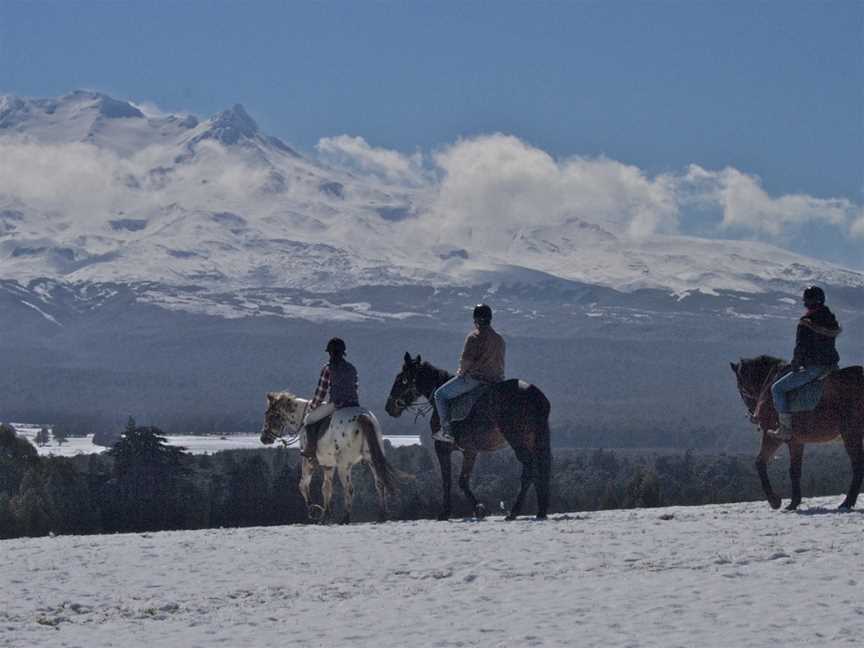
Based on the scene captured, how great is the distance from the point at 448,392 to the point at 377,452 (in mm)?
1871

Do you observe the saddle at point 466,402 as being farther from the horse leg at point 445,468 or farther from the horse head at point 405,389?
the horse head at point 405,389

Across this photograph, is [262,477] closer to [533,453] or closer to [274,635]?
[533,453]

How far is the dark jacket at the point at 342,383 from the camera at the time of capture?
1210 inches

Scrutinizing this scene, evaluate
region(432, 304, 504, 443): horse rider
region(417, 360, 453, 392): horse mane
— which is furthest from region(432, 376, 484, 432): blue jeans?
region(417, 360, 453, 392): horse mane

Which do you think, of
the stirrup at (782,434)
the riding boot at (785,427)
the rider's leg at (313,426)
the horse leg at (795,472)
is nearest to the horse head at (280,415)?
the rider's leg at (313,426)

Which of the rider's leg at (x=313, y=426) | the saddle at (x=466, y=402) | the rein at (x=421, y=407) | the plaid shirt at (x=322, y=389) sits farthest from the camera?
the rein at (x=421, y=407)

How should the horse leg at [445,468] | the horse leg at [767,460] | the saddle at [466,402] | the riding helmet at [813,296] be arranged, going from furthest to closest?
the horse leg at [445,468]
the saddle at [466,402]
the horse leg at [767,460]
the riding helmet at [813,296]

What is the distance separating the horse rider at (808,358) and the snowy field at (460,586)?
5.95ft

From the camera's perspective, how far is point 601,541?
936 inches

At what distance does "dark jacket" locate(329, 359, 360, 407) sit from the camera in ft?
101

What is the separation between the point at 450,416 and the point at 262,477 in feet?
117

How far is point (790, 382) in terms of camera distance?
27641 millimetres

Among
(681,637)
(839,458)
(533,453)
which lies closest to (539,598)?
(681,637)

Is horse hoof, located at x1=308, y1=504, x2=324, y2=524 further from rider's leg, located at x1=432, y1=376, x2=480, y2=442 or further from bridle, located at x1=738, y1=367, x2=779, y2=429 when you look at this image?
bridle, located at x1=738, y1=367, x2=779, y2=429
